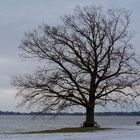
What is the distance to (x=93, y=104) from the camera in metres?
41.1

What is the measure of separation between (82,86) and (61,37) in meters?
4.66

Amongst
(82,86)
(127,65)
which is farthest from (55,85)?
(127,65)

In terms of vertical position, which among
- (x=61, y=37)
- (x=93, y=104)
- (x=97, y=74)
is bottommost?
(x=93, y=104)

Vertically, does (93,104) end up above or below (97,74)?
below

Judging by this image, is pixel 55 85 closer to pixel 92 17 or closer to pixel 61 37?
pixel 61 37

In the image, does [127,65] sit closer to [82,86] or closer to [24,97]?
[82,86]

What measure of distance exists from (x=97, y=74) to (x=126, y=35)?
460 cm

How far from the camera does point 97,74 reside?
41.3 metres

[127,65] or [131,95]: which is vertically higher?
[127,65]

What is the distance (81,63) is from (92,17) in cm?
436

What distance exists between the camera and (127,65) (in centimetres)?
4122

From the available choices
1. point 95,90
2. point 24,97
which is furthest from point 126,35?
point 24,97

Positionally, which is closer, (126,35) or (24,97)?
(24,97)

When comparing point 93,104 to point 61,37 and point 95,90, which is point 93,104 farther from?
point 61,37
